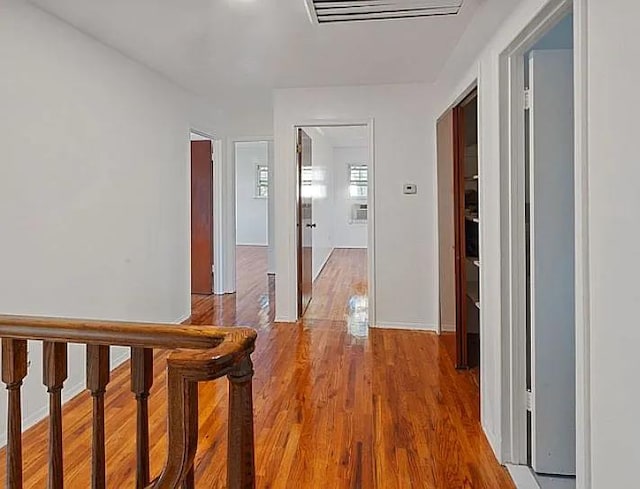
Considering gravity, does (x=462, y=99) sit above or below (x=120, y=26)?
below

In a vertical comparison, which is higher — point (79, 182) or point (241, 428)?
point (79, 182)

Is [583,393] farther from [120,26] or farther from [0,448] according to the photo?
[120,26]

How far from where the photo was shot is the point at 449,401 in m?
A: 3.09

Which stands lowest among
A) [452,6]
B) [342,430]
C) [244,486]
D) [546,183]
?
[342,430]

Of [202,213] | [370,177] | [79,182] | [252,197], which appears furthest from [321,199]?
[79,182]

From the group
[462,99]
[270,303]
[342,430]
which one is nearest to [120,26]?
[462,99]

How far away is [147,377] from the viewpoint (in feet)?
3.85

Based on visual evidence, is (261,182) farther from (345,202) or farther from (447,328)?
(447,328)

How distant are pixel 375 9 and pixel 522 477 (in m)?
2.45

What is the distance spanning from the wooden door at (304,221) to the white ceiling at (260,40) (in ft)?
2.74

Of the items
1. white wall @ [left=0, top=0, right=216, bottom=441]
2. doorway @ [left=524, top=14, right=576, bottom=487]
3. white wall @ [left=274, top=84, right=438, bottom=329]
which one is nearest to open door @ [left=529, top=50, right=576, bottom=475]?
doorway @ [left=524, top=14, right=576, bottom=487]

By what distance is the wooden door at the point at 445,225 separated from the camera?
166 inches

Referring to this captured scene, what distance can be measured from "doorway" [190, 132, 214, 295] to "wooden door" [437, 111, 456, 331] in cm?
307

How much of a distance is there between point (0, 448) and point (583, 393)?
8.61 feet
